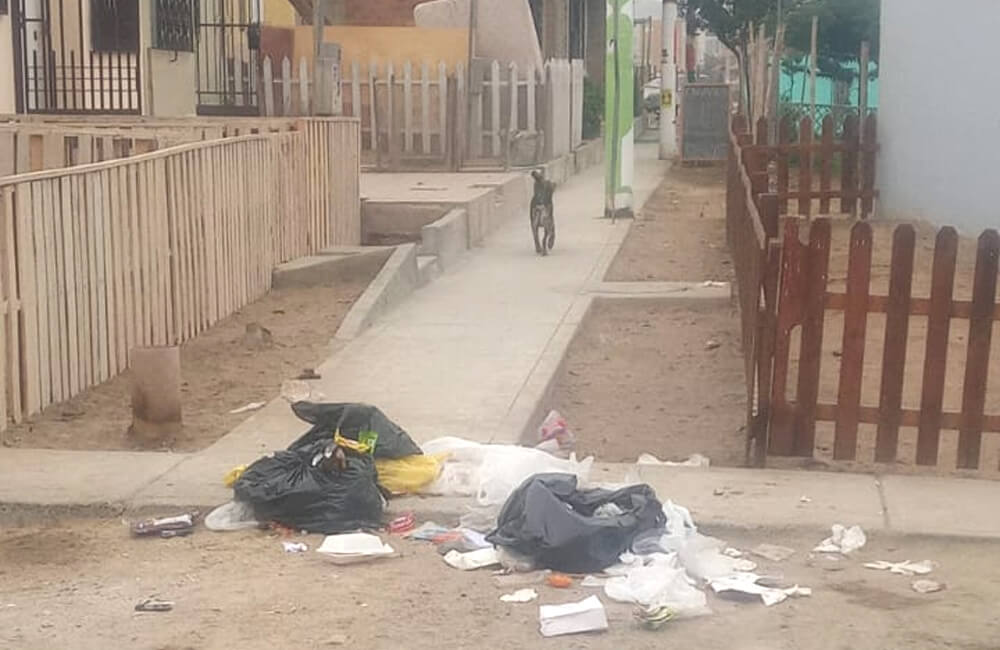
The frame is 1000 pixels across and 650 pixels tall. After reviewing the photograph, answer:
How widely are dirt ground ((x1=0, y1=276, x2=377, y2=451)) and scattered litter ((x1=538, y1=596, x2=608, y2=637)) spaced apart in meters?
3.13

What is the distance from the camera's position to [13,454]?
281 inches

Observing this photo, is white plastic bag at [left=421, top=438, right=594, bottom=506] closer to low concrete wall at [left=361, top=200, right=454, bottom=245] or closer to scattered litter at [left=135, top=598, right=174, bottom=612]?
scattered litter at [left=135, top=598, right=174, bottom=612]

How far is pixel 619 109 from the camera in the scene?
1802 centimetres

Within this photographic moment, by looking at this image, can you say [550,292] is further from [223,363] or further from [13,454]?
[13,454]

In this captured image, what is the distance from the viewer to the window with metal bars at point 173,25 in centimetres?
2017

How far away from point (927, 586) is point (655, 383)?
4.51 m

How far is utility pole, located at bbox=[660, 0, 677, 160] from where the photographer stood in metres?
29.3

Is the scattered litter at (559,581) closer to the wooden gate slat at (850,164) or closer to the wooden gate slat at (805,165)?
the wooden gate slat at (805,165)

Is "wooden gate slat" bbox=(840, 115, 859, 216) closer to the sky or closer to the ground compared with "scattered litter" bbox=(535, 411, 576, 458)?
closer to the sky

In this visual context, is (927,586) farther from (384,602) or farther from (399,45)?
(399,45)

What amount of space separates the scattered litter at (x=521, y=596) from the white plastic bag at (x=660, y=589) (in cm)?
27

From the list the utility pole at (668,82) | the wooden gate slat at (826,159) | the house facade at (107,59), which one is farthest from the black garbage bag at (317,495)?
the utility pole at (668,82)

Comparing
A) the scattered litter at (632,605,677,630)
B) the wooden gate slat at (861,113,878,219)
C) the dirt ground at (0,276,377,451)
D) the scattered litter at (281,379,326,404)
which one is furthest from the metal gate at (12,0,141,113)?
the scattered litter at (632,605,677,630)

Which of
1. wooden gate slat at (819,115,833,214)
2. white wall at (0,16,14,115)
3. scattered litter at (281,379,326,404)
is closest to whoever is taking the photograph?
scattered litter at (281,379,326,404)
